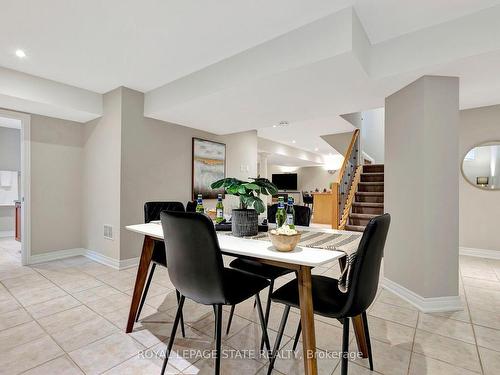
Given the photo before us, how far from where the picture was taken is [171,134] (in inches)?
157

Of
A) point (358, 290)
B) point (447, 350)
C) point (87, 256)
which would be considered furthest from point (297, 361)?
point (87, 256)

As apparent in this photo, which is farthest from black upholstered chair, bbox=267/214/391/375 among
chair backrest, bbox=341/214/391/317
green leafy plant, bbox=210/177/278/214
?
green leafy plant, bbox=210/177/278/214

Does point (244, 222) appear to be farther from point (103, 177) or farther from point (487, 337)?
point (103, 177)

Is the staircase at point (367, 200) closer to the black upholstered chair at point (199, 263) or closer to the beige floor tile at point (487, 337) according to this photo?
the beige floor tile at point (487, 337)

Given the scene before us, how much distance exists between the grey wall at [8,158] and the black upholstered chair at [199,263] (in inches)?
237

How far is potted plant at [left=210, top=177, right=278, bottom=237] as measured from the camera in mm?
1646

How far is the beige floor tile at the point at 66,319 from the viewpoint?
1997 millimetres

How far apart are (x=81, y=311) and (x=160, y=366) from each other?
1.15 m

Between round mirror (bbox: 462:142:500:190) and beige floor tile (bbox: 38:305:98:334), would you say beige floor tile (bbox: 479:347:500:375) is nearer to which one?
beige floor tile (bbox: 38:305:98:334)

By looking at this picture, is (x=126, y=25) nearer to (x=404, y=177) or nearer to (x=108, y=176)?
(x=108, y=176)

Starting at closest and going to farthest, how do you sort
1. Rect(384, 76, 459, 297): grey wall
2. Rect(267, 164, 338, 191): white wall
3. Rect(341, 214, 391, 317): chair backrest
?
Rect(341, 214, 391, 317): chair backrest → Rect(384, 76, 459, 297): grey wall → Rect(267, 164, 338, 191): white wall

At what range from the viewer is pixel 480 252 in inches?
157

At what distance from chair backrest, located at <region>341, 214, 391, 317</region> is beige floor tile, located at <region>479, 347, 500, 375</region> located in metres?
1.05

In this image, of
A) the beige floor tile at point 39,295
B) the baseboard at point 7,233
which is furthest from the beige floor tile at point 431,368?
the baseboard at point 7,233
